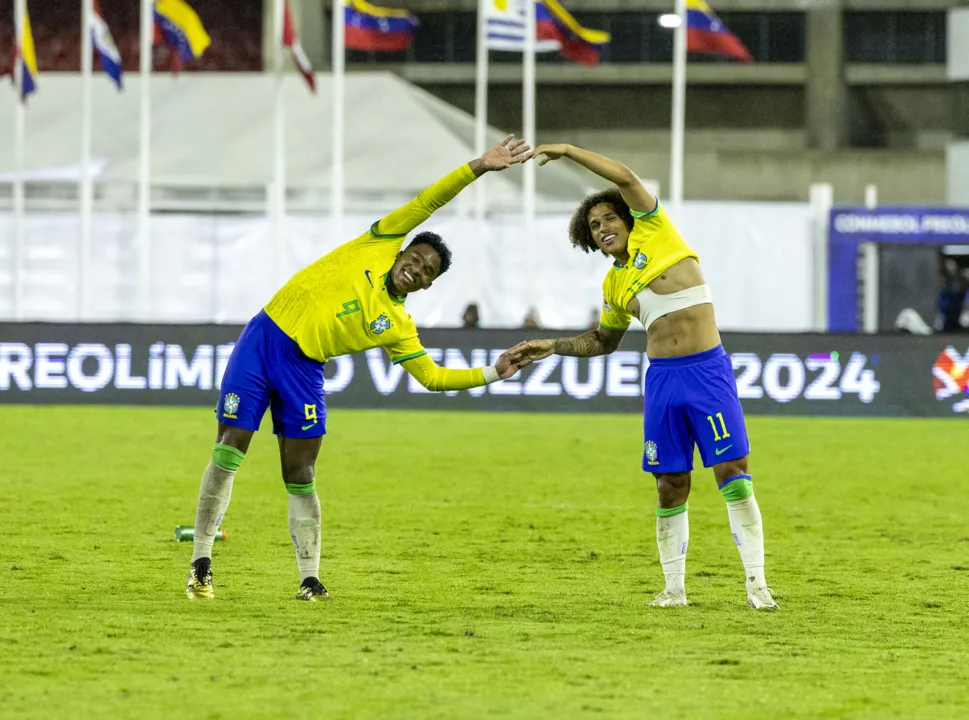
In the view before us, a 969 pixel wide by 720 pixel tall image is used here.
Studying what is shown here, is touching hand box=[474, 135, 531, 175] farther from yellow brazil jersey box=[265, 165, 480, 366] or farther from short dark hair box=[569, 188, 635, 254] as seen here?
short dark hair box=[569, 188, 635, 254]

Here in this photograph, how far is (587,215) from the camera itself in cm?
888

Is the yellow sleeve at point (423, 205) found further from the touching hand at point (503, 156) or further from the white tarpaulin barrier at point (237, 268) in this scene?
the white tarpaulin barrier at point (237, 268)

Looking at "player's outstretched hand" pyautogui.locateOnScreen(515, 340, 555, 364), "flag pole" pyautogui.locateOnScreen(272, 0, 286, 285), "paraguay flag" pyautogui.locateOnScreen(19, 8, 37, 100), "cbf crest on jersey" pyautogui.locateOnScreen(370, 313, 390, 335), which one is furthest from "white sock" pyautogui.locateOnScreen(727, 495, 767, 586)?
"paraguay flag" pyautogui.locateOnScreen(19, 8, 37, 100)

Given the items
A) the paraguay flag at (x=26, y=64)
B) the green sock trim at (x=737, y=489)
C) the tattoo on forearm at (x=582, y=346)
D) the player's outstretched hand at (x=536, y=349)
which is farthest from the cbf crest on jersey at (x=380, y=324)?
the paraguay flag at (x=26, y=64)

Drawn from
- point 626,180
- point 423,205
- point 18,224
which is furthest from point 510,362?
point 18,224

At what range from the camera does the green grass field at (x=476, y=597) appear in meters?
6.34

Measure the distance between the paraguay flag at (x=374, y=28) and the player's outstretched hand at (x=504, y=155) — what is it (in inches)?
907

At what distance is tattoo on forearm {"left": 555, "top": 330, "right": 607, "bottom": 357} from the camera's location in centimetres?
913

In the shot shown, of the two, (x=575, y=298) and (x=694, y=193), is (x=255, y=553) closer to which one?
(x=575, y=298)

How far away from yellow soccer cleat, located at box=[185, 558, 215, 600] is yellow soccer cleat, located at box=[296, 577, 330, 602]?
18.5 inches

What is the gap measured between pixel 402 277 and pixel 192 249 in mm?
27505

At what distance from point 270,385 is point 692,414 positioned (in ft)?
7.18

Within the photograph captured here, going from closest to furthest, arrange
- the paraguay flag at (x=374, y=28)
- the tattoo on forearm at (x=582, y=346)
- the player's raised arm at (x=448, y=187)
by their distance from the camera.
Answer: the player's raised arm at (x=448, y=187)
the tattoo on forearm at (x=582, y=346)
the paraguay flag at (x=374, y=28)

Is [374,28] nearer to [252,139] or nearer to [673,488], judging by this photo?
[252,139]
